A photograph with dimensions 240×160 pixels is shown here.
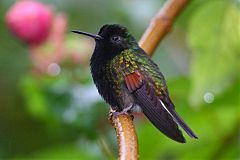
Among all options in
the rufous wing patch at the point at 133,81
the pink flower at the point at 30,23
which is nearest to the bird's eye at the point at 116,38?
the rufous wing patch at the point at 133,81

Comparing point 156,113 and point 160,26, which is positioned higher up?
point 160,26

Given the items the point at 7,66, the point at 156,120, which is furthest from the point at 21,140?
the point at 156,120

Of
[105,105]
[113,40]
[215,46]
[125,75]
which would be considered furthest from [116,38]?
[105,105]

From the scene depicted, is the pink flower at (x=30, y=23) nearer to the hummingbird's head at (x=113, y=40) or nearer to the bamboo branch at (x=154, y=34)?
the hummingbird's head at (x=113, y=40)

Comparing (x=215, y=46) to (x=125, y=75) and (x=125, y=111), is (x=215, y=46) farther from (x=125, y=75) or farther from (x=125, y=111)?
(x=125, y=111)

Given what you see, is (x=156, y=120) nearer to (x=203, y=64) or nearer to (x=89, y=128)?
(x=203, y=64)

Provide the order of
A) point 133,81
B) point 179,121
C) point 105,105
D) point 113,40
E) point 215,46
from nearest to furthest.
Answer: point 179,121, point 133,81, point 113,40, point 215,46, point 105,105
